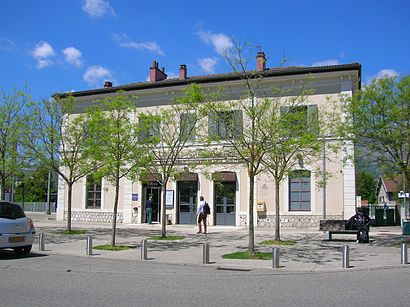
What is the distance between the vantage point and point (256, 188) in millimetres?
25688

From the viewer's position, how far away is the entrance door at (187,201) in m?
27.3

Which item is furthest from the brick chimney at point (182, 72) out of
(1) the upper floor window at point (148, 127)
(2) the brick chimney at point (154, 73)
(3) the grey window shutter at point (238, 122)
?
(3) the grey window shutter at point (238, 122)

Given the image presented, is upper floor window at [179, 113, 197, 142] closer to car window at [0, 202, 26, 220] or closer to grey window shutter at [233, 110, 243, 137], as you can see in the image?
grey window shutter at [233, 110, 243, 137]

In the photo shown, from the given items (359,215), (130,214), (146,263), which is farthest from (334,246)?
(130,214)

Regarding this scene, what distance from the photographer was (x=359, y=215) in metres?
17.9

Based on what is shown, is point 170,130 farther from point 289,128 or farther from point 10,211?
point 10,211

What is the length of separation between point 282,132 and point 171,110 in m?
7.39

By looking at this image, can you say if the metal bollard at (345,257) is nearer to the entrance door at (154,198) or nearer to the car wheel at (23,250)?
the car wheel at (23,250)

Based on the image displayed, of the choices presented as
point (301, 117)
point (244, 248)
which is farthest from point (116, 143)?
point (301, 117)

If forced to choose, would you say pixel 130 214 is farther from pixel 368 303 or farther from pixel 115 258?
pixel 368 303

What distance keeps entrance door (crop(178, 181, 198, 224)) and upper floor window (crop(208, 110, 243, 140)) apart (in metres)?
12.2

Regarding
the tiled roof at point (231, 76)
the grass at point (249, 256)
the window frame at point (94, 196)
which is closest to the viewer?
the grass at point (249, 256)

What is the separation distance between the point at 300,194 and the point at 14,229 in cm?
1633

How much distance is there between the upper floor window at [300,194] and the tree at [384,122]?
763 centimetres
